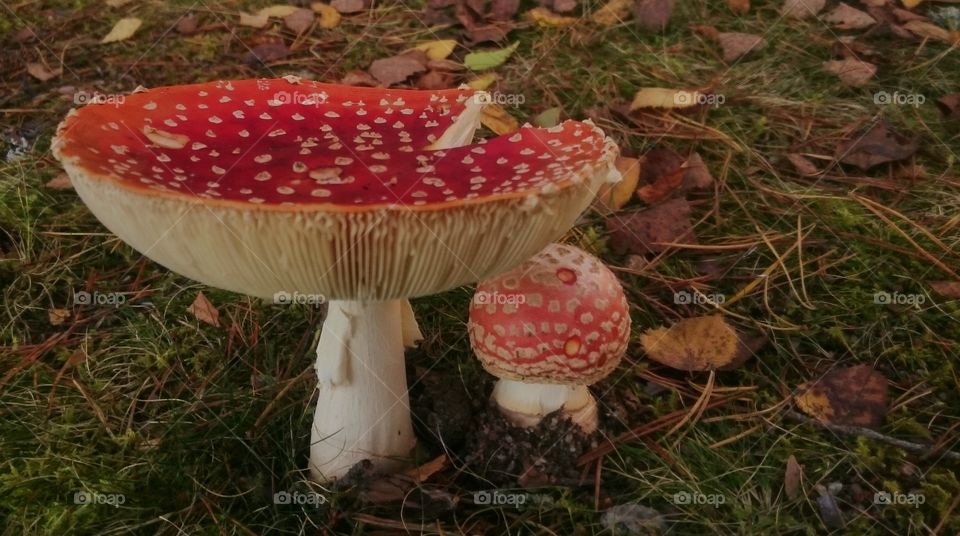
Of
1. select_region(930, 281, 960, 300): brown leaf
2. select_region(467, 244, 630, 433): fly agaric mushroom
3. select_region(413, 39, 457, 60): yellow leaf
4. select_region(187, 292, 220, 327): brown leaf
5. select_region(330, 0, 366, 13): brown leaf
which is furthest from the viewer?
select_region(330, 0, 366, 13): brown leaf

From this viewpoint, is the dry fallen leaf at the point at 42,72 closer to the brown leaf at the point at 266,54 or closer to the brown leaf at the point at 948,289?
the brown leaf at the point at 266,54

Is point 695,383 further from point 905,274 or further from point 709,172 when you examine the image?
point 709,172

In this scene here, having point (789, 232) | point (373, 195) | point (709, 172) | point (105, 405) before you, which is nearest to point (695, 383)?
point (789, 232)

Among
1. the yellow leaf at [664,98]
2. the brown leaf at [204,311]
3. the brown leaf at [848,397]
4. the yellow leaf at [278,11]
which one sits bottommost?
the brown leaf at [204,311]

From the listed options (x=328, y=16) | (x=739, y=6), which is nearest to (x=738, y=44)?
(x=739, y=6)

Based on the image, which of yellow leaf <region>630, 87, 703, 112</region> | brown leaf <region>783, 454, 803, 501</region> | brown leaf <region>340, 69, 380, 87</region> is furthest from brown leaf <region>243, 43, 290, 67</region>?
brown leaf <region>783, 454, 803, 501</region>

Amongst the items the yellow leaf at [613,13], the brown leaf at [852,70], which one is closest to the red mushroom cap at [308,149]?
the yellow leaf at [613,13]

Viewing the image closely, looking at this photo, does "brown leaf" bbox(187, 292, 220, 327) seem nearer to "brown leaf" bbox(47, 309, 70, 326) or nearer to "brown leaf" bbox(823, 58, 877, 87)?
"brown leaf" bbox(47, 309, 70, 326)
